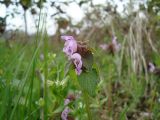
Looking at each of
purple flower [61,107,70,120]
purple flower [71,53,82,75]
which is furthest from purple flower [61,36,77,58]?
purple flower [61,107,70,120]

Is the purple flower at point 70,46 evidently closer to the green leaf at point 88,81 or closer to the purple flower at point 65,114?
the green leaf at point 88,81

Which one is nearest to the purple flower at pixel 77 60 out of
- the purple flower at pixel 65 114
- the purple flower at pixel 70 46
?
the purple flower at pixel 70 46

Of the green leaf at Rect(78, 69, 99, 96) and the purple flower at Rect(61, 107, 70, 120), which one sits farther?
the purple flower at Rect(61, 107, 70, 120)

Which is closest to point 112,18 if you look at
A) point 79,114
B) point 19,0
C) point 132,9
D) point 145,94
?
point 132,9

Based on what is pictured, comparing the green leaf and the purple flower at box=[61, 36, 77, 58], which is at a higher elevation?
the purple flower at box=[61, 36, 77, 58]

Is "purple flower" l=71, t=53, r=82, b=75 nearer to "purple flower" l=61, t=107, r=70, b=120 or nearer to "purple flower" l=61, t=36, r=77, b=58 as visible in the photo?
"purple flower" l=61, t=36, r=77, b=58

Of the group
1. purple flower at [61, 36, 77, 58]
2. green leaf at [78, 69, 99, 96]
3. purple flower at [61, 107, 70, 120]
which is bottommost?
purple flower at [61, 107, 70, 120]

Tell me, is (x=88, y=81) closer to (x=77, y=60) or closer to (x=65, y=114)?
(x=77, y=60)

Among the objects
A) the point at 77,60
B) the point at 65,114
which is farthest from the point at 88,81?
the point at 65,114

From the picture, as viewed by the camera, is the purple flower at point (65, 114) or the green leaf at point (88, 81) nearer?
the green leaf at point (88, 81)

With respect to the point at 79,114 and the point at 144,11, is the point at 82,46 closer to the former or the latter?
the point at 79,114
